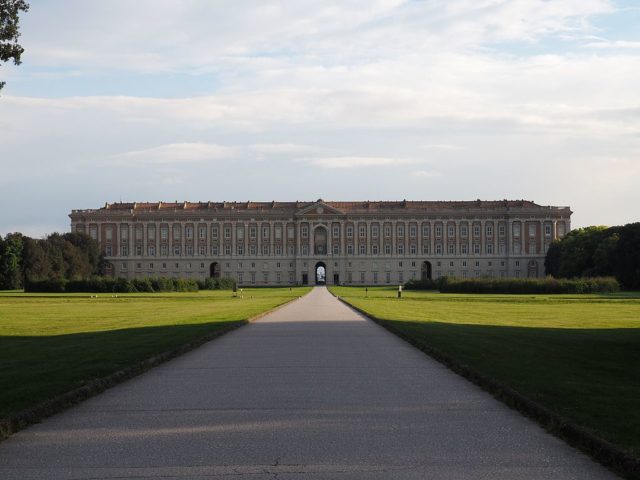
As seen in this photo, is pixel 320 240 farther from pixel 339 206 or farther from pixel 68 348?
pixel 68 348

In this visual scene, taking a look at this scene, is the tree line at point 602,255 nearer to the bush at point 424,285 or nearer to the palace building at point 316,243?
the bush at point 424,285

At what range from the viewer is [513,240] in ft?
479

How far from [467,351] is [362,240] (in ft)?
432

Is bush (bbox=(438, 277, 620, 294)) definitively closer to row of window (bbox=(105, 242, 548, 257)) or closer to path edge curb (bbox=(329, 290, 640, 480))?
path edge curb (bbox=(329, 290, 640, 480))

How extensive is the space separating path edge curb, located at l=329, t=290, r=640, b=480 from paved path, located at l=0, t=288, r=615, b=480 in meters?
0.14

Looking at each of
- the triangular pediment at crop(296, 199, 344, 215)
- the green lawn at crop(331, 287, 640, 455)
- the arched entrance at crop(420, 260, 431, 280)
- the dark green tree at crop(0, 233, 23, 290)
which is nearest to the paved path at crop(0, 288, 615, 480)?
the green lawn at crop(331, 287, 640, 455)

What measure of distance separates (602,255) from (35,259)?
7315 centimetres

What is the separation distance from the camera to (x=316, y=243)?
14950 centimetres

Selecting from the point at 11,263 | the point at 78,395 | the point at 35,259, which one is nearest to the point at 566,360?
the point at 78,395

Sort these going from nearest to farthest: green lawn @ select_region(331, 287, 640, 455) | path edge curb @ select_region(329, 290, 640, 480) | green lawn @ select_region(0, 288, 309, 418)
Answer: path edge curb @ select_region(329, 290, 640, 480)
green lawn @ select_region(331, 287, 640, 455)
green lawn @ select_region(0, 288, 309, 418)

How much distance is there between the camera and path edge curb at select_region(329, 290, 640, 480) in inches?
275

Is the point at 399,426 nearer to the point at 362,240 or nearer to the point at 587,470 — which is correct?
the point at 587,470

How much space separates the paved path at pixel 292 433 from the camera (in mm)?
7047

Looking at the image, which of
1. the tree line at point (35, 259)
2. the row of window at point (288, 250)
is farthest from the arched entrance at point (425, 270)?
the tree line at point (35, 259)
